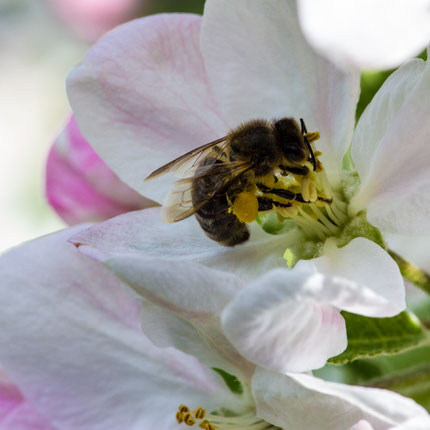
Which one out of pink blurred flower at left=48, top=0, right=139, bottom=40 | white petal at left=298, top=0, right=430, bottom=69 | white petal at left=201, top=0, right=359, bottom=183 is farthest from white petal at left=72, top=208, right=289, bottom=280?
pink blurred flower at left=48, top=0, right=139, bottom=40

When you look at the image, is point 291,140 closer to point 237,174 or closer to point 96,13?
point 237,174

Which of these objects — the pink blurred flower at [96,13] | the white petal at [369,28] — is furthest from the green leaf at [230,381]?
the pink blurred flower at [96,13]

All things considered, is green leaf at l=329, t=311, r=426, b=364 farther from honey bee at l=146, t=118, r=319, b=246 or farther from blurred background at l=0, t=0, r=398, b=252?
blurred background at l=0, t=0, r=398, b=252

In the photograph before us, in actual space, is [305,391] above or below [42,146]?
above

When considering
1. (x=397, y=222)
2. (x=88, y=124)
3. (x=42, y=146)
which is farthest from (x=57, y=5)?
(x=397, y=222)

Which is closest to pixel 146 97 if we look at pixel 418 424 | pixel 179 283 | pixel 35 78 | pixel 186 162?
pixel 186 162

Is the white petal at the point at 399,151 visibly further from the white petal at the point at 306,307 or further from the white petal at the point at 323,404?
the white petal at the point at 323,404

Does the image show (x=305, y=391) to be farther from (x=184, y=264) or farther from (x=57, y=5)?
(x=57, y=5)
